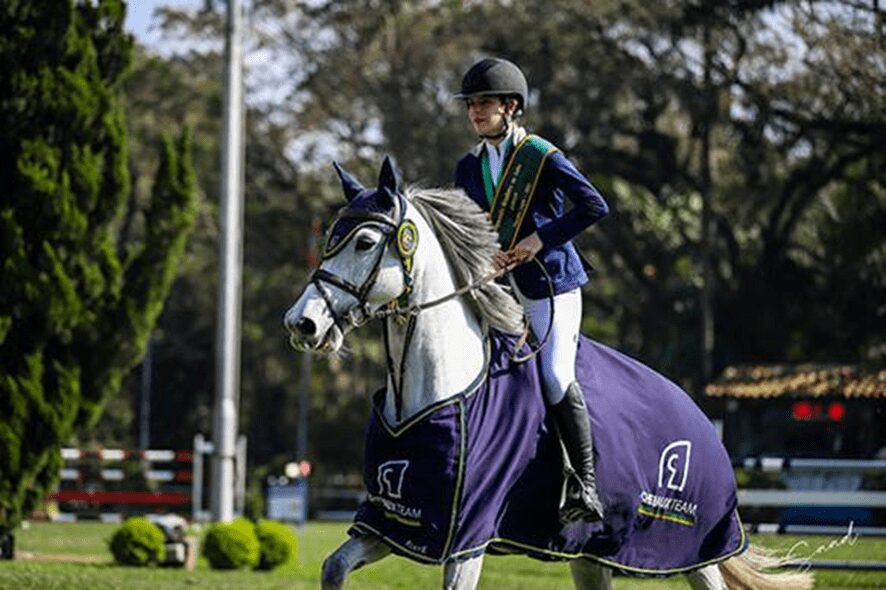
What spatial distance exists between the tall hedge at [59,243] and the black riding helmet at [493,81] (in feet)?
28.9

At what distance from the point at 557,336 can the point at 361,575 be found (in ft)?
29.6

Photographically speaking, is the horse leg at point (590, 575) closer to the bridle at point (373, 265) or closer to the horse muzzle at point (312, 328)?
the bridle at point (373, 265)

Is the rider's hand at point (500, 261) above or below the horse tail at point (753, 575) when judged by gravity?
above

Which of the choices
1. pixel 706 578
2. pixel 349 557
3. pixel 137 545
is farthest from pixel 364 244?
pixel 137 545

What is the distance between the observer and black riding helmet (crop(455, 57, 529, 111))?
24.0 feet

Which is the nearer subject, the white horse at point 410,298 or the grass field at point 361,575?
the white horse at point 410,298

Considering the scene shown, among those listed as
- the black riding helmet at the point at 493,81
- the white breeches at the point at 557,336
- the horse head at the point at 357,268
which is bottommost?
the white breeches at the point at 557,336

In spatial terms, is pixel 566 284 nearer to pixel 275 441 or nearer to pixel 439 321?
pixel 439 321

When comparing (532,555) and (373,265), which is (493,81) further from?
(532,555)

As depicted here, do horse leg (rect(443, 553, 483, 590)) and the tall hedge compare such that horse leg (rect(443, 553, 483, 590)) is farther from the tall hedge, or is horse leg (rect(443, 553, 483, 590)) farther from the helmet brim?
the tall hedge

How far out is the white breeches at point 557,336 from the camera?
7305 millimetres

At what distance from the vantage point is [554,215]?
7520 millimetres

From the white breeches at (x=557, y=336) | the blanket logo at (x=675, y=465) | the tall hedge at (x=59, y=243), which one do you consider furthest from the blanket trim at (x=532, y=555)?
the tall hedge at (x=59, y=243)

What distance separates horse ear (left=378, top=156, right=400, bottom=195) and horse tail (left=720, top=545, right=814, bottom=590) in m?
2.91
